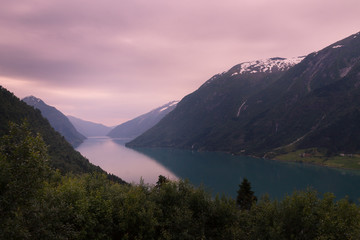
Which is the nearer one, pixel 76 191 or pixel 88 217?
pixel 88 217

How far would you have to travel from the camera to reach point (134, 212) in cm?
4047

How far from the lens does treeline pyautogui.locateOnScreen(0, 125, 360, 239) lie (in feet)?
73.6

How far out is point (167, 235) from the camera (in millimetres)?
39281

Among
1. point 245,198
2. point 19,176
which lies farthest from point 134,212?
point 245,198

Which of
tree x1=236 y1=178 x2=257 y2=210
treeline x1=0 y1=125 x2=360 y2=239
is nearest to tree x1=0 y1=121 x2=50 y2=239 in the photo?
treeline x1=0 y1=125 x2=360 y2=239

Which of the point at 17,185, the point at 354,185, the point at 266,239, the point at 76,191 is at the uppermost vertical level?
the point at 17,185

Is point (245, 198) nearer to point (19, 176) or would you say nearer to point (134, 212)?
point (134, 212)

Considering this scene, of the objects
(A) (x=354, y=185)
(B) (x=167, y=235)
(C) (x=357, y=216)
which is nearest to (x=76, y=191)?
(B) (x=167, y=235)

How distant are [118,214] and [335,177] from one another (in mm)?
199692

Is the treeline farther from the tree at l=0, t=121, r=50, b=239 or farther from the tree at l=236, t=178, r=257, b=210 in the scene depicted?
the tree at l=236, t=178, r=257, b=210

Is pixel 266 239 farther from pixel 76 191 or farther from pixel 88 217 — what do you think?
pixel 76 191

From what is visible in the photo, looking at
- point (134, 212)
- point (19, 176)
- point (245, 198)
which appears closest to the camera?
point (19, 176)

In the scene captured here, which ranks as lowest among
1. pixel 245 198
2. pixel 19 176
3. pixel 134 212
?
pixel 245 198

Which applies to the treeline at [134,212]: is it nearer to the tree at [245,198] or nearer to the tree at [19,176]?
the tree at [19,176]
